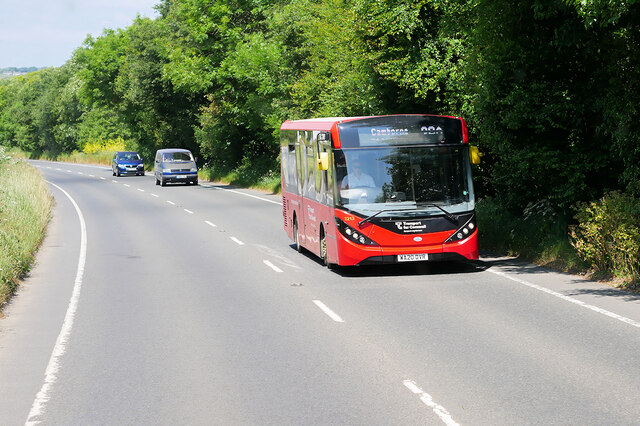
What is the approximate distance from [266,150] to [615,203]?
1549 inches

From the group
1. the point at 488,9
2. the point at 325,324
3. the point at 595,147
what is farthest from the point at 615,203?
the point at 325,324

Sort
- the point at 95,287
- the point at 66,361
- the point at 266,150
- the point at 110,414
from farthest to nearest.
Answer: the point at 266,150, the point at 95,287, the point at 66,361, the point at 110,414

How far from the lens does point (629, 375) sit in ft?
26.0

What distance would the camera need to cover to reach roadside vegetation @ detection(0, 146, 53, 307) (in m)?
14.4

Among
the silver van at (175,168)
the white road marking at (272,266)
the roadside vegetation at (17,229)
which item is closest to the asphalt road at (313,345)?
the white road marking at (272,266)

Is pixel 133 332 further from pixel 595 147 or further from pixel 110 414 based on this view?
pixel 595 147

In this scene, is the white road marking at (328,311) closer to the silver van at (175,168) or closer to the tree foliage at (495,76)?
the tree foliage at (495,76)

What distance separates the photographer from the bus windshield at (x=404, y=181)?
15.1m

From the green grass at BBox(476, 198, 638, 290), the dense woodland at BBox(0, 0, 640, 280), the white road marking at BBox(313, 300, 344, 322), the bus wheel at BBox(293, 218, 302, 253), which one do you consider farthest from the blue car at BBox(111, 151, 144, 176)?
the white road marking at BBox(313, 300, 344, 322)

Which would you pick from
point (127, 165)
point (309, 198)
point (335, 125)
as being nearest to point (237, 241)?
point (309, 198)

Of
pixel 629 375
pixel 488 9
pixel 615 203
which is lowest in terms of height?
pixel 629 375

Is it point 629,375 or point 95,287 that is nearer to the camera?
point 629,375

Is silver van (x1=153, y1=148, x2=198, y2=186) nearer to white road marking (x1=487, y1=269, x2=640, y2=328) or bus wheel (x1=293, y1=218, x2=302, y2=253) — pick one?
bus wheel (x1=293, y1=218, x2=302, y2=253)

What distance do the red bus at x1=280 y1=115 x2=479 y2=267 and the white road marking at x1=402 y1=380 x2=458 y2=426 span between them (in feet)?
23.8
